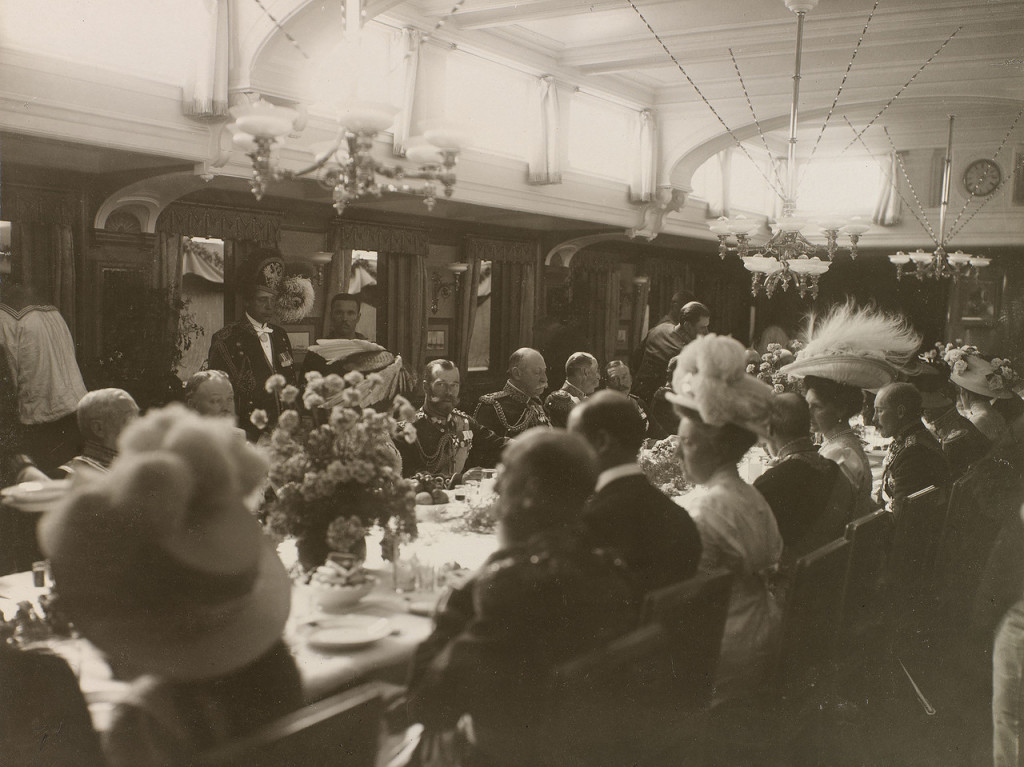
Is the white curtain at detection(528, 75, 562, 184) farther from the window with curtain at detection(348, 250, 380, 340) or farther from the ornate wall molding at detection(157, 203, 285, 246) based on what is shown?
the ornate wall molding at detection(157, 203, 285, 246)

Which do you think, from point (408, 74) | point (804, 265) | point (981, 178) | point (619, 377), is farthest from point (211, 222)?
point (981, 178)

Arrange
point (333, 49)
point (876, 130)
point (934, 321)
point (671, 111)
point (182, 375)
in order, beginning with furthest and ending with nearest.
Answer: point (934, 321), point (876, 130), point (671, 111), point (333, 49), point (182, 375)

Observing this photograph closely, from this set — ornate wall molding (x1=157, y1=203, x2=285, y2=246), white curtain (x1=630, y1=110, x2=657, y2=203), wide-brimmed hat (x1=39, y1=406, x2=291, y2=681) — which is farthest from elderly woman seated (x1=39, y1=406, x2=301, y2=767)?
white curtain (x1=630, y1=110, x2=657, y2=203)

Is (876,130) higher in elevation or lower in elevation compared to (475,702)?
higher

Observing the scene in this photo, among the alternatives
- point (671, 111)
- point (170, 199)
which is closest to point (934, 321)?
point (671, 111)

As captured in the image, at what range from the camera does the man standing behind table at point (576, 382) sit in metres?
3.37

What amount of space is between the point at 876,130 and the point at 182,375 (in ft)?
31.6

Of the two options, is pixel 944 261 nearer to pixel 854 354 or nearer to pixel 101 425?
pixel 854 354

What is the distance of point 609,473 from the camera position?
225 centimetres

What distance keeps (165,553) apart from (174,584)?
3.0 inches

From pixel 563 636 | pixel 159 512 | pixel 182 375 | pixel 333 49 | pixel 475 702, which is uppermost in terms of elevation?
pixel 333 49

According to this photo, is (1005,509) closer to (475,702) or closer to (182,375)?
(475,702)

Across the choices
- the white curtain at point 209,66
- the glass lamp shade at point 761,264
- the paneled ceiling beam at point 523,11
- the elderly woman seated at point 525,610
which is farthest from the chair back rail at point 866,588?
the white curtain at point 209,66

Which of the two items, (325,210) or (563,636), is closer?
(563,636)
